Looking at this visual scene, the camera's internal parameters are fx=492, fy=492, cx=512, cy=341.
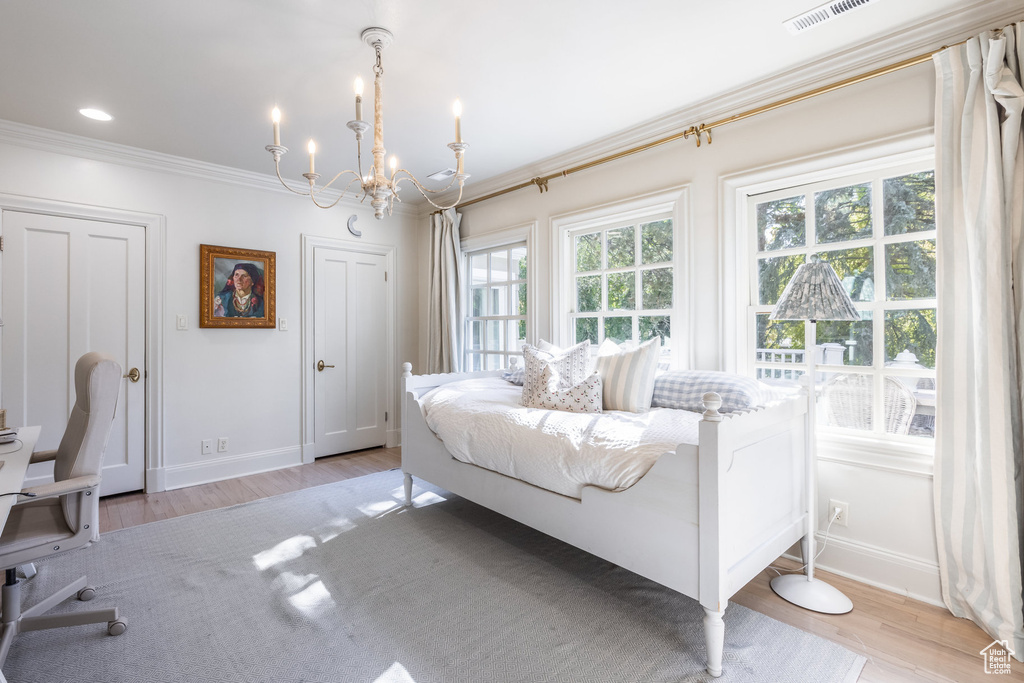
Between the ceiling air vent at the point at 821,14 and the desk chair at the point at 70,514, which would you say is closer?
the desk chair at the point at 70,514

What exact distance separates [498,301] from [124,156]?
2.89 metres

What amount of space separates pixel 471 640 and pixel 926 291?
2.41 meters

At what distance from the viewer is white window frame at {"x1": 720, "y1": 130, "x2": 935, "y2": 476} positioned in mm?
2135

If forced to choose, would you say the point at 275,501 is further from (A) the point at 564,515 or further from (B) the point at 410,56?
(B) the point at 410,56

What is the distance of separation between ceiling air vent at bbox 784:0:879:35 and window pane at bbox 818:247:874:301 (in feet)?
3.32

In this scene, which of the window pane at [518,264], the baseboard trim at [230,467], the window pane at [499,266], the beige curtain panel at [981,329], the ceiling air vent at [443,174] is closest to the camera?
the beige curtain panel at [981,329]

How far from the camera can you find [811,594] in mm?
2059

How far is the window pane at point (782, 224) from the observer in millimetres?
2537

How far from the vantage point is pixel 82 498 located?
1670 millimetres

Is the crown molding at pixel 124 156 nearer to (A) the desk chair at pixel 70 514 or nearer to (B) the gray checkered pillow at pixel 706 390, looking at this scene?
(A) the desk chair at pixel 70 514

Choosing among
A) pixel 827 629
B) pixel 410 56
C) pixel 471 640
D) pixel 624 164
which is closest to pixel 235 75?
pixel 410 56

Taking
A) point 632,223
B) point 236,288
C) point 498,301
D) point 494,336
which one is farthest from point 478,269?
point 236,288

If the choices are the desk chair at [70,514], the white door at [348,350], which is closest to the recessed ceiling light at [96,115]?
the white door at [348,350]

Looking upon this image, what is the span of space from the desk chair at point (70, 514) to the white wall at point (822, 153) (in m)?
2.75
